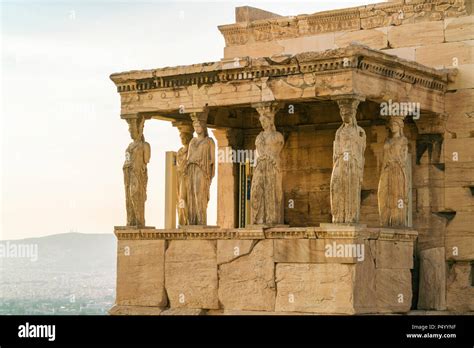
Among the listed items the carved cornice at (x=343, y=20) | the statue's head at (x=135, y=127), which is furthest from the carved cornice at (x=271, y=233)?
the carved cornice at (x=343, y=20)

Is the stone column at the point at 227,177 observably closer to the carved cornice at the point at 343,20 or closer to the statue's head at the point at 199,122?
the carved cornice at the point at 343,20

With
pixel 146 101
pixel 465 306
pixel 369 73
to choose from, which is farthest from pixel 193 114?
pixel 465 306

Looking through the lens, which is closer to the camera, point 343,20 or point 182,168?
point 182,168

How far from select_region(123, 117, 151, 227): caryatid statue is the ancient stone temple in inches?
1.0

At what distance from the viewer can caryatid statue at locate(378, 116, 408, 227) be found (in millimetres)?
23141

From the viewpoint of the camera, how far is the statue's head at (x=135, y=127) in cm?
2412

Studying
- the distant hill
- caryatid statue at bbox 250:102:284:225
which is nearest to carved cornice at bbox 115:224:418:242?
caryatid statue at bbox 250:102:284:225

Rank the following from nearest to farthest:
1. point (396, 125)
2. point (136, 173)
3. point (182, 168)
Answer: point (396, 125), point (136, 173), point (182, 168)

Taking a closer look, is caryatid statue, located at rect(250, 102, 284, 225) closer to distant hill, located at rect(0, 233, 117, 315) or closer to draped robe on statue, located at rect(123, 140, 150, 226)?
draped robe on statue, located at rect(123, 140, 150, 226)

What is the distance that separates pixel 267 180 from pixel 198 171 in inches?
48.1

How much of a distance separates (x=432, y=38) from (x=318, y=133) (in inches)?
91.6

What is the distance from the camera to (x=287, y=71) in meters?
22.6

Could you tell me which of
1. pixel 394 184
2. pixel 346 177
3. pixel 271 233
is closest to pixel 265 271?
pixel 271 233

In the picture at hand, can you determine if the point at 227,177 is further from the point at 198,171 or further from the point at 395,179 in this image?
the point at 395,179
